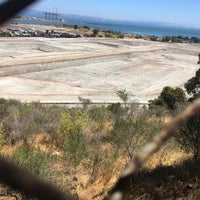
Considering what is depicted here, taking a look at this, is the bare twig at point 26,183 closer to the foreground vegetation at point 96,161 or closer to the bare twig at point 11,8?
the bare twig at point 11,8

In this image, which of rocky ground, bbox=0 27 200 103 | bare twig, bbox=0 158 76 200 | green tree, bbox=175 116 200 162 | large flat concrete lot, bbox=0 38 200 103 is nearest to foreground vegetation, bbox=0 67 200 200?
green tree, bbox=175 116 200 162

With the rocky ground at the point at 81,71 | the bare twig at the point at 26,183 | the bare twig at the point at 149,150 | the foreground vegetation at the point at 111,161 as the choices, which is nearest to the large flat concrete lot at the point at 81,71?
the rocky ground at the point at 81,71

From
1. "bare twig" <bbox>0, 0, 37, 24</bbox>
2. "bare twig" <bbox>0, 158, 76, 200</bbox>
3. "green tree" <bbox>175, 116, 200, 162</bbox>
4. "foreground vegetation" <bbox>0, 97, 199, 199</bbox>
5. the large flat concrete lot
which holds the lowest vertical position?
the large flat concrete lot

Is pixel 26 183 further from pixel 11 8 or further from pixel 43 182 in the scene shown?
pixel 11 8

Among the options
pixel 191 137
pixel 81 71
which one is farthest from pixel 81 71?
pixel 191 137

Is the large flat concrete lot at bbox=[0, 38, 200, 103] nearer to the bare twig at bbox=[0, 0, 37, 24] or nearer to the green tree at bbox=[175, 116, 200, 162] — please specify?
the green tree at bbox=[175, 116, 200, 162]

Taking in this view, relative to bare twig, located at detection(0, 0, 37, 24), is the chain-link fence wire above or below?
below

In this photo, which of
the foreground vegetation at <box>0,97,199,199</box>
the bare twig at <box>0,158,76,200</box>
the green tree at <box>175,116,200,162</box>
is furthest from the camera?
the green tree at <box>175,116,200,162</box>
